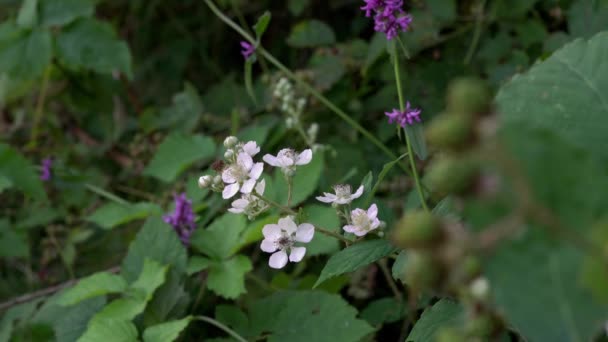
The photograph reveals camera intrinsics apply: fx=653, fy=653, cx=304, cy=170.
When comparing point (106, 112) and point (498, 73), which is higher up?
point (498, 73)

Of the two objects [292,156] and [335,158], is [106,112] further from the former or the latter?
[292,156]

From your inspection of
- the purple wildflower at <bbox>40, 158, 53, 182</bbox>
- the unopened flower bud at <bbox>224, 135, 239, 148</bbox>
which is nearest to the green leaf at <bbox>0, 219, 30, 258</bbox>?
the purple wildflower at <bbox>40, 158, 53, 182</bbox>

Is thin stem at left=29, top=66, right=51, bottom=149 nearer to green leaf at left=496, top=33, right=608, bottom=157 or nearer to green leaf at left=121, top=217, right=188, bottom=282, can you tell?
green leaf at left=121, top=217, right=188, bottom=282

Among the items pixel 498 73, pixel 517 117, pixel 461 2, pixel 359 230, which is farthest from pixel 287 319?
pixel 461 2

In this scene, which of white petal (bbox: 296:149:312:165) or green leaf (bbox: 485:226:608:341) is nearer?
green leaf (bbox: 485:226:608:341)

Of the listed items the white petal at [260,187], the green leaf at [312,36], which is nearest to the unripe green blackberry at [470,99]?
the white petal at [260,187]

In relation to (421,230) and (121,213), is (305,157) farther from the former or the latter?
(121,213)
